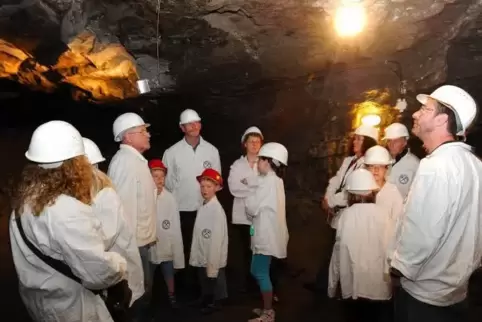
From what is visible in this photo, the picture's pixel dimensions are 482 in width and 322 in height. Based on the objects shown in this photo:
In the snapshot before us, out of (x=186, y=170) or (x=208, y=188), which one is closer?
(x=208, y=188)

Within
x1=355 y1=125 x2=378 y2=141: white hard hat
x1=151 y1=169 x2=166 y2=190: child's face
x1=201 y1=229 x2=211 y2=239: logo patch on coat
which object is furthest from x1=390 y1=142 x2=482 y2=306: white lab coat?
x1=151 y1=169 x2=166 y2=190: child's face

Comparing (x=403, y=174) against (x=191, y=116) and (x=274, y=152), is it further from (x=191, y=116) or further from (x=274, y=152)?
(x=191, y=116)

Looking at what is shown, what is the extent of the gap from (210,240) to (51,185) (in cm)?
301

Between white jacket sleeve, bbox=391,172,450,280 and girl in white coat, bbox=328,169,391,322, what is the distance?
54.0 inches

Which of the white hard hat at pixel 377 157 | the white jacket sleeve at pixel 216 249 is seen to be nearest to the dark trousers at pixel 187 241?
the white jacket sleeve at pixel 216 249

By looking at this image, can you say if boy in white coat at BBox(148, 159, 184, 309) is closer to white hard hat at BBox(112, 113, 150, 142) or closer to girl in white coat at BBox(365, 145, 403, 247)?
white hard hat at BBox(112, 113, 150, 142)

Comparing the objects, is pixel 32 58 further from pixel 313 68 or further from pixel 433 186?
pixel 433 186

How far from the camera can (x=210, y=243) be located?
19.1 ft

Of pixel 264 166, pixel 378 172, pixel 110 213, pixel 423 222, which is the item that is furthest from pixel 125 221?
pixel 378 172

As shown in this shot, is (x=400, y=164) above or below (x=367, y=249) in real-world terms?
above

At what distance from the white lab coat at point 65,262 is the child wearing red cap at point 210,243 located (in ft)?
8.18

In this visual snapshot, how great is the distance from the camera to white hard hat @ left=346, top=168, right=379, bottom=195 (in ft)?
15.2

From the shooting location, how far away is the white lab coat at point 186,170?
6691 millimetres

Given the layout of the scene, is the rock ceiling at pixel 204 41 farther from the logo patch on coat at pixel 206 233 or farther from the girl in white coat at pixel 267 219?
the logo patch on coat at pixel 206 233
